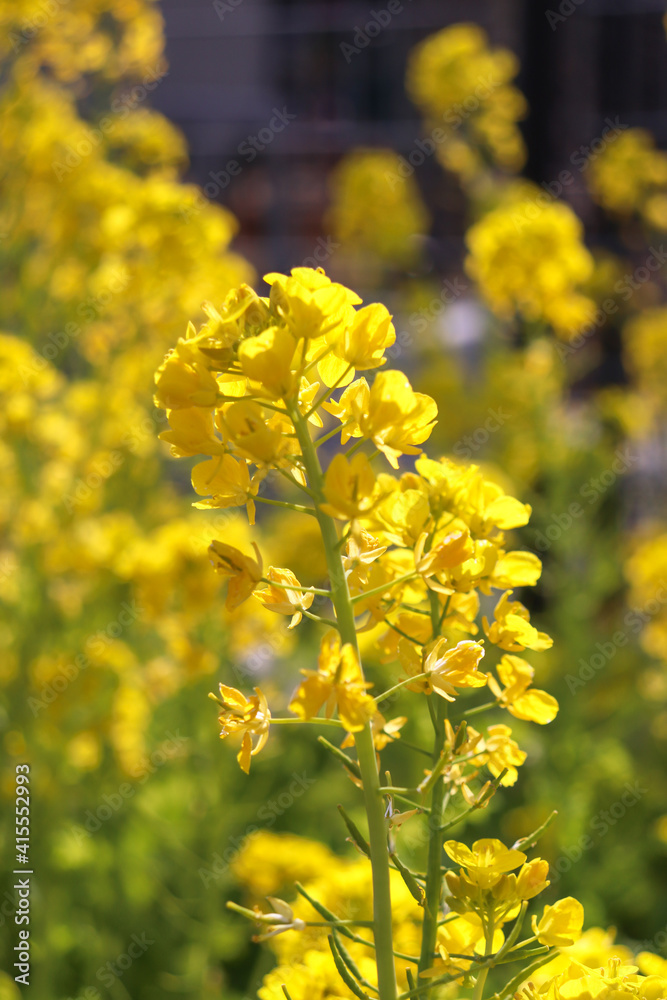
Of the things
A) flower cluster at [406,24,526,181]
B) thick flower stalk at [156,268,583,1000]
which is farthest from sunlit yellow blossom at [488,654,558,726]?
flower cluster at [406,24,526,181]

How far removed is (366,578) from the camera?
0.61m

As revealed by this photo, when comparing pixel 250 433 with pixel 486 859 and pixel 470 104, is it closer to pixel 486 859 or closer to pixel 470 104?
pixel 486 859

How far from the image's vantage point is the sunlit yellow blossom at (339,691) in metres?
0.50

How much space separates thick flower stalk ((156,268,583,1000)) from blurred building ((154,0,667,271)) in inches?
249

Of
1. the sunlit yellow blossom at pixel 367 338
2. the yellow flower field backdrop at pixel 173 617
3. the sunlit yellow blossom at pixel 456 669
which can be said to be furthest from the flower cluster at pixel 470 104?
the sunlit yellow blossom at pixel 456 669

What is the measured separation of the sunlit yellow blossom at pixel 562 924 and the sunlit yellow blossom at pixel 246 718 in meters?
0.20

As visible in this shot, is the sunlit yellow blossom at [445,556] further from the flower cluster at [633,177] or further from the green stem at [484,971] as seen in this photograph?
the flower cluster at [633,177]

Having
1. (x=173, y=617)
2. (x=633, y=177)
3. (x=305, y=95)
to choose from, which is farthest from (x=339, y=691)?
(x=305, y=95)

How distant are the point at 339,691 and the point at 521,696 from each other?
19 cm

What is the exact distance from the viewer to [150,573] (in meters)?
1.80

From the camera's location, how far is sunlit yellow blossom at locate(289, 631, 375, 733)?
1.65 ft

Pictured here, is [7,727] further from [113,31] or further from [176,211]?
[113,31]

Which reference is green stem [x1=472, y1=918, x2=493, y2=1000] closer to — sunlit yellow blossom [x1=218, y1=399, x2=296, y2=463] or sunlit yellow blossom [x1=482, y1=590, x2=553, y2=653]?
sunlit yellow blossom [x1=482, y1=590, x2=553, y2=653]

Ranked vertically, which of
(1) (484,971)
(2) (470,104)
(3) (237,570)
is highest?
(2) (470,104)
